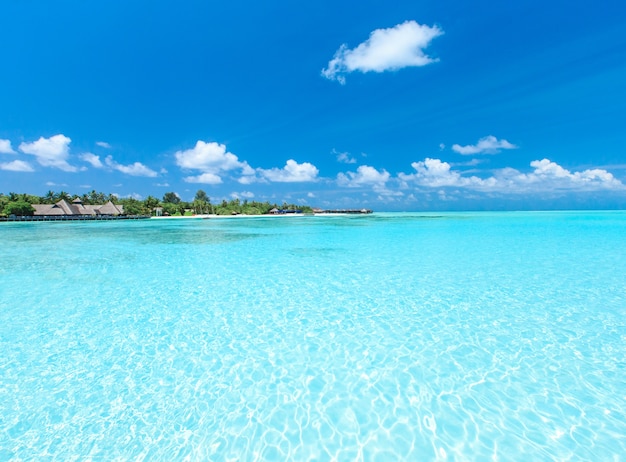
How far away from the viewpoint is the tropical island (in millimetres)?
49281

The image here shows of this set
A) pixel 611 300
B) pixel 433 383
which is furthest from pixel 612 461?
pixel 611 300

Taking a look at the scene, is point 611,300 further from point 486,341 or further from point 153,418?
point 153,418

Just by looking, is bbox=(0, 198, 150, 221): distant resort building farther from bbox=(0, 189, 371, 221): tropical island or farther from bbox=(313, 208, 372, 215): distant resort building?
bbox=(313, 208, 372, 215): distant resort building

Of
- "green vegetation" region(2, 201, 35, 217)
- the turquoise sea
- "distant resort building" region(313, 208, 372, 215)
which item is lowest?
"distant resort building" region(313, 208, 372, 215)

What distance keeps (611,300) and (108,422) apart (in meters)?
8.30

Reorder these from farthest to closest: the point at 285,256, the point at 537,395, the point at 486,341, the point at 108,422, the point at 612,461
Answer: the point at 285,256
the point at 486,341
the point at 537,395
the point at 108,422
the point at 612,461

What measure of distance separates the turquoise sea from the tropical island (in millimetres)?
56003

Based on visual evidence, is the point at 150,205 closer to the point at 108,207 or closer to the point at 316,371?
the point at 108,207

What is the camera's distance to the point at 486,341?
439 cm

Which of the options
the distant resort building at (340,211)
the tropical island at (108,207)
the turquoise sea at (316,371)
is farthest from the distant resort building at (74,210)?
the distant resort building at (340,211)

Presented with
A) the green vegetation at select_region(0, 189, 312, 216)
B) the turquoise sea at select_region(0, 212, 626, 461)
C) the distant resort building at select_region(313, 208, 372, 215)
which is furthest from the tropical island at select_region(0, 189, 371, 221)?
the turquoise sea at select_region(0, 212, 626, 461)

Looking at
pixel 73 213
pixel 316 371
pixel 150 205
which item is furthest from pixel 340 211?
pixel 316 371

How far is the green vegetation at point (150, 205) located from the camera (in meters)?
48.9

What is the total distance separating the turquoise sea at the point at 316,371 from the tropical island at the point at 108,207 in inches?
2205
